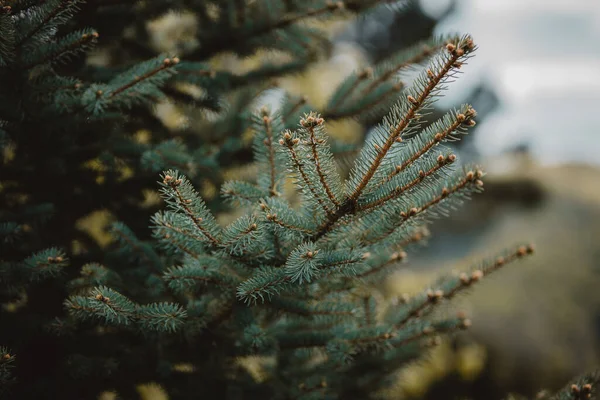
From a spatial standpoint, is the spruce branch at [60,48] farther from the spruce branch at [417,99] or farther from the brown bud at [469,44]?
the brown bud at [469,44]

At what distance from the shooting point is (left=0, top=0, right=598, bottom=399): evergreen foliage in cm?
116

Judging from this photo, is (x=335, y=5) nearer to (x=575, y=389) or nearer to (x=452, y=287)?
(x=452, y=287)

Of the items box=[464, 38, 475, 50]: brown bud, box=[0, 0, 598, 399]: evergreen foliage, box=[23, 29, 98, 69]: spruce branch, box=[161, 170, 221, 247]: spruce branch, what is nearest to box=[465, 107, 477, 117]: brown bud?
box=[0, 0, 598, 399]: evergreen foliage

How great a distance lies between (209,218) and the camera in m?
1.28

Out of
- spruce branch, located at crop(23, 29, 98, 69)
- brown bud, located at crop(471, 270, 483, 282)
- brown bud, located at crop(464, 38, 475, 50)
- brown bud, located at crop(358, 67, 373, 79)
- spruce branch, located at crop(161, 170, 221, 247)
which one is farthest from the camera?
brown bud, located at crop(358, 67, 373, 79)

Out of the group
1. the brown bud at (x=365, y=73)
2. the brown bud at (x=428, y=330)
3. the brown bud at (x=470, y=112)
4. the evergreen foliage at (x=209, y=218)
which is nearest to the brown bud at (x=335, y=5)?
the evergreen foliage at (x=209, y=218)

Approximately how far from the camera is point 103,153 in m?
1.75

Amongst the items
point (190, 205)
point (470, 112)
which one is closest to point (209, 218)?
point (190, 205)

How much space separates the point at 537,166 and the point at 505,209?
99 cm

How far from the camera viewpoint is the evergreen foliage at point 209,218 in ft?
3.81

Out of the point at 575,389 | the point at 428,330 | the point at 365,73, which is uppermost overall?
the point at 365,73

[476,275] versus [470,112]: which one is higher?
[470,112]

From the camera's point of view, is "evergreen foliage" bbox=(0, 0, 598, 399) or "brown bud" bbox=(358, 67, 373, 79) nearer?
"evergreen foliage" bbox=(0, 0, 598, 399)

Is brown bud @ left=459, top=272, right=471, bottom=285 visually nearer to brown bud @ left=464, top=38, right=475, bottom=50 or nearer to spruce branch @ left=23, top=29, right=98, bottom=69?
brown bud @ left=464, top=38, right=475, bottom=50
